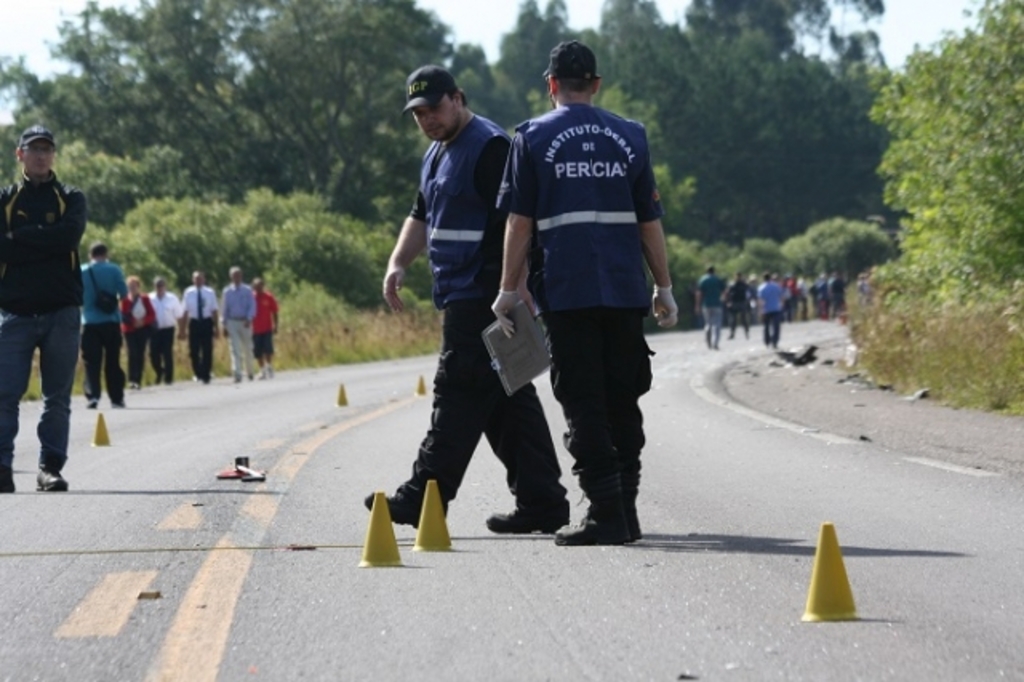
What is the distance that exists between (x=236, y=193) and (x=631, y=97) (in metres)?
57.9

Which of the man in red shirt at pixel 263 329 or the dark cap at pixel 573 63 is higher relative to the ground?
the dark cap at pixel 573 63

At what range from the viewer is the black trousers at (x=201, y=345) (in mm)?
31141

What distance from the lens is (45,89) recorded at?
303 feet

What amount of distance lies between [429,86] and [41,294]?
3.48 m

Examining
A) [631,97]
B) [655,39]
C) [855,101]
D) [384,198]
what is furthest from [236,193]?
[655,39]

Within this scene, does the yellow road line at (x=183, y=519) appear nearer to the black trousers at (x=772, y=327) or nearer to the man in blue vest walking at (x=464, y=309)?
the man in blue vest walking at (x=464, y=309)

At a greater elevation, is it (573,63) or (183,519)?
(573,63)

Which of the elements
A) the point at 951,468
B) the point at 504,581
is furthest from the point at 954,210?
the point at 504,581

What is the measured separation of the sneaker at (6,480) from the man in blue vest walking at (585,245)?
3998mm

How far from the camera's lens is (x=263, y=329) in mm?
33125

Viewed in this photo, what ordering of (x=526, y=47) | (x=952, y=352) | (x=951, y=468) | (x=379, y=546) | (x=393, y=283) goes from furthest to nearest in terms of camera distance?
(x=526, y=47)
(x=952, y=352)
(x=951, y=468)
(x=393, y=283)
(x=379, y=546)

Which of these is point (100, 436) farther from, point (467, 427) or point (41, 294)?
point (467, 427)

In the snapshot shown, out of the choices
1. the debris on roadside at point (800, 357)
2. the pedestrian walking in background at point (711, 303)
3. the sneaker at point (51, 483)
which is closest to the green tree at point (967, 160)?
the debris on roadside at point (800, 357)

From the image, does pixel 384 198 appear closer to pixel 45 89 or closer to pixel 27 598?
pixel 45 89
